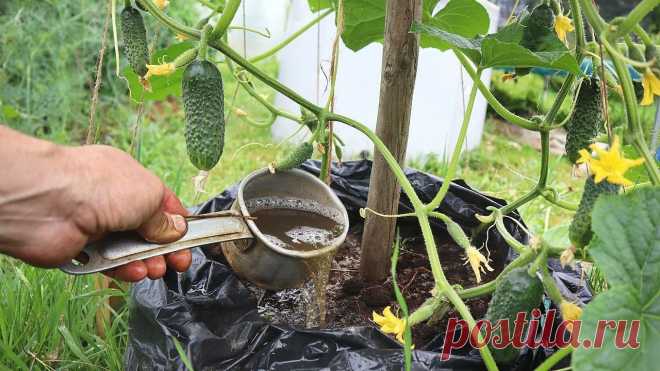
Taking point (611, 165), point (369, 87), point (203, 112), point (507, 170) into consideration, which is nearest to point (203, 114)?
point (203, 112)

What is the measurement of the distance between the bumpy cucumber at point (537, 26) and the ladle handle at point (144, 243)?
0.55m

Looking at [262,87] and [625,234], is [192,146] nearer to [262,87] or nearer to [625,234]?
[625,234]

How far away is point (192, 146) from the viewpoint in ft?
3.30

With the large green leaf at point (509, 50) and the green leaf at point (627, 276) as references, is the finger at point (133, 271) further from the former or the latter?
the green leaf at point (627, 276)

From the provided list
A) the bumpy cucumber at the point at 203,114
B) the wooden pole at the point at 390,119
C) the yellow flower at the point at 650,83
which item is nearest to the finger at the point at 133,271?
the bumpy cucumber at the point at 203,114

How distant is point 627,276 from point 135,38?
81 centimetres

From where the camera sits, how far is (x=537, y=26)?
108cm

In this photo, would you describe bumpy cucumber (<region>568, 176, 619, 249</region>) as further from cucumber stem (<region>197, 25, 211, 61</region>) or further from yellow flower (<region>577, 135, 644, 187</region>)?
cucumber stem (<region>197, 25, 211, 61</region>)

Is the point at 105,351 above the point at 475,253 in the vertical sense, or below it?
below

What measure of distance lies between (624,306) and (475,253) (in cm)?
25

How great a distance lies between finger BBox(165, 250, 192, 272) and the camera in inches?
44.6

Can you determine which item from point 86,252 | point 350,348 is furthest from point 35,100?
point 350,348

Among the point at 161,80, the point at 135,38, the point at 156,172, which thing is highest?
the point at 135,38

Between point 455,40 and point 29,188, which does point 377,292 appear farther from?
point 29,188
